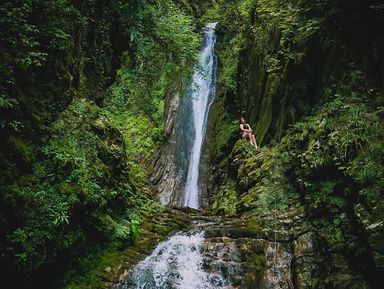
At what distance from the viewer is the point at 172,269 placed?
706 cm

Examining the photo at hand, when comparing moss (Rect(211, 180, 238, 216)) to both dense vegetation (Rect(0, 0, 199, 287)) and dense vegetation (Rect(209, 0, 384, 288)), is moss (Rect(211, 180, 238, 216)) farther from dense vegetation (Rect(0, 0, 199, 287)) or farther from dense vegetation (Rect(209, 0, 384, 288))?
dense vegetation (Rect(0, 0, 199, 287))

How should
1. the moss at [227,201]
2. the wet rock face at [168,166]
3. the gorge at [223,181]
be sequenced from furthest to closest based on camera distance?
the wet rock face at [168,166]
the moss at [227,201]
the gorge at [223,181]

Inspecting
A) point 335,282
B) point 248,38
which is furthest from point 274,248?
point 248,38

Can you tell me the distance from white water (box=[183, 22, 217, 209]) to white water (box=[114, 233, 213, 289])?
6023mm

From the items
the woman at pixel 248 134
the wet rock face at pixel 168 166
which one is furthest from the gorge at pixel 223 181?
the wet rock face at pixel 168 166

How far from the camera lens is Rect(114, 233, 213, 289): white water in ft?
21.9

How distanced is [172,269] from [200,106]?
12022 millimetres

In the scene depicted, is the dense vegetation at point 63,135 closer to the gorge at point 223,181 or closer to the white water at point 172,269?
the gorge at point 223,181

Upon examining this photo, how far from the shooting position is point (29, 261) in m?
4.93

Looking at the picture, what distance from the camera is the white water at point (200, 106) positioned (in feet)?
47.0

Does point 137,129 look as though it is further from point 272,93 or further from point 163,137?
point 272,93

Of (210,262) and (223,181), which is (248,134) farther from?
(210,262)

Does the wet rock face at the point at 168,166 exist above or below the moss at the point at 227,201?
above

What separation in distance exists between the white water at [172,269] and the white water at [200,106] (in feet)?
19.8
